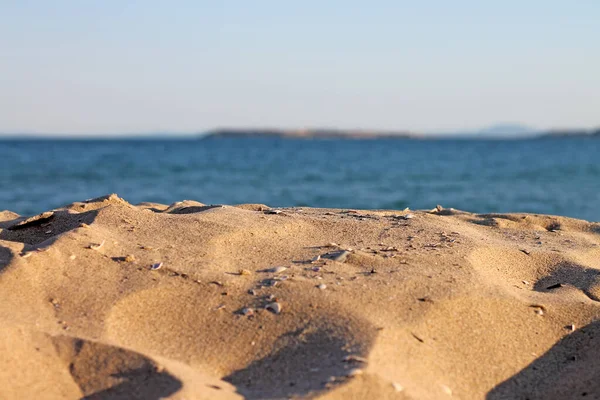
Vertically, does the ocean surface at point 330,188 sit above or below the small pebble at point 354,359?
below

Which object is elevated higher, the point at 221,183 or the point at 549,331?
the point at 549,331

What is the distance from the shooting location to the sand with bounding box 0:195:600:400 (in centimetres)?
207

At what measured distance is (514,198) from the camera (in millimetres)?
16891

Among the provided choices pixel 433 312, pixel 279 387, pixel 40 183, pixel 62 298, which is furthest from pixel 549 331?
pixel 40 183

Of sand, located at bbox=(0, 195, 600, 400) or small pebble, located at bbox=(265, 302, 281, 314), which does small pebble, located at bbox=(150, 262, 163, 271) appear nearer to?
sand, located at bbox=(0, 195, 600, 400)

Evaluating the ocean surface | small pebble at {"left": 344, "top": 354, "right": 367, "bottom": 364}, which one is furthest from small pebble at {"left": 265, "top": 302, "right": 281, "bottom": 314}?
the ocean surface

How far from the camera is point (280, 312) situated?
7.85 ft

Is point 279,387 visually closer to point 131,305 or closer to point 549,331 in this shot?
point 131,305

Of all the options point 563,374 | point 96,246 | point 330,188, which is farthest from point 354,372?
point 330,188

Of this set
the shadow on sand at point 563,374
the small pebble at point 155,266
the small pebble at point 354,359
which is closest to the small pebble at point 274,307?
the small pebble at point 354,359

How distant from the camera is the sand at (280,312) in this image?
2072mm

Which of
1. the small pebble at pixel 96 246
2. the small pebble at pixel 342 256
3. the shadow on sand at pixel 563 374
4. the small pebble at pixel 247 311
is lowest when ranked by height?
the shadow on sand at pixel 563 374

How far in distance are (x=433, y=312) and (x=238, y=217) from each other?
128 centimetres

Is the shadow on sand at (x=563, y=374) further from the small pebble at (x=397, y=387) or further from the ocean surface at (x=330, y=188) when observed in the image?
the ocean surface at (x=330, y=188)
